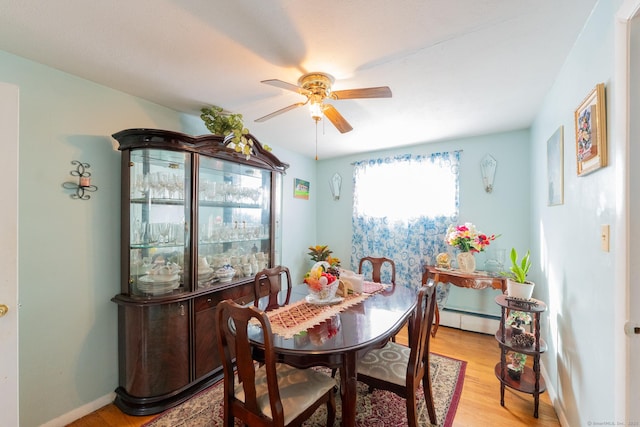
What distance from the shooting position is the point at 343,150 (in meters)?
3.81

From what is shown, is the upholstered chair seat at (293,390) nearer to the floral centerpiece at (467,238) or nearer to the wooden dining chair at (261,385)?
the wooden dining chair at (261,385)

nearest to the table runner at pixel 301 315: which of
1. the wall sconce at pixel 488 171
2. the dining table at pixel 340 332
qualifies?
the dining table at pixel 340 332

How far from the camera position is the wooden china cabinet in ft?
6.30

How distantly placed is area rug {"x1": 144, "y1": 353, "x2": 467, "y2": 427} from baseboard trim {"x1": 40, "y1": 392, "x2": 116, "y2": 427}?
1.51 ft

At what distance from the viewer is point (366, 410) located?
1.89 metres

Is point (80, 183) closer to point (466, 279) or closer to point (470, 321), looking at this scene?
point (466, 279)

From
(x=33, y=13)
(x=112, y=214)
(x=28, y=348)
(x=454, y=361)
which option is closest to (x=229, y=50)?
(x=33, y=13)

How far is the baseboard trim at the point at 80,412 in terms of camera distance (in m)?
1.75

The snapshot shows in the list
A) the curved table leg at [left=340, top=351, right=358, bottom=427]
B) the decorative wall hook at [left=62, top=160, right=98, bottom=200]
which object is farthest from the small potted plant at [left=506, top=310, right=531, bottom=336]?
the decorative wall hook at [left=62, top=160, right=98, bottom=200]

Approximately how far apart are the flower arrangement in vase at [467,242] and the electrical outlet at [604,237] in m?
1.60

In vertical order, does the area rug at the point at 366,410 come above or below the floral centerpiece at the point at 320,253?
below

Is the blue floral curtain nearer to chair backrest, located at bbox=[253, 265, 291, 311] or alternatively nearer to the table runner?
the table runner
